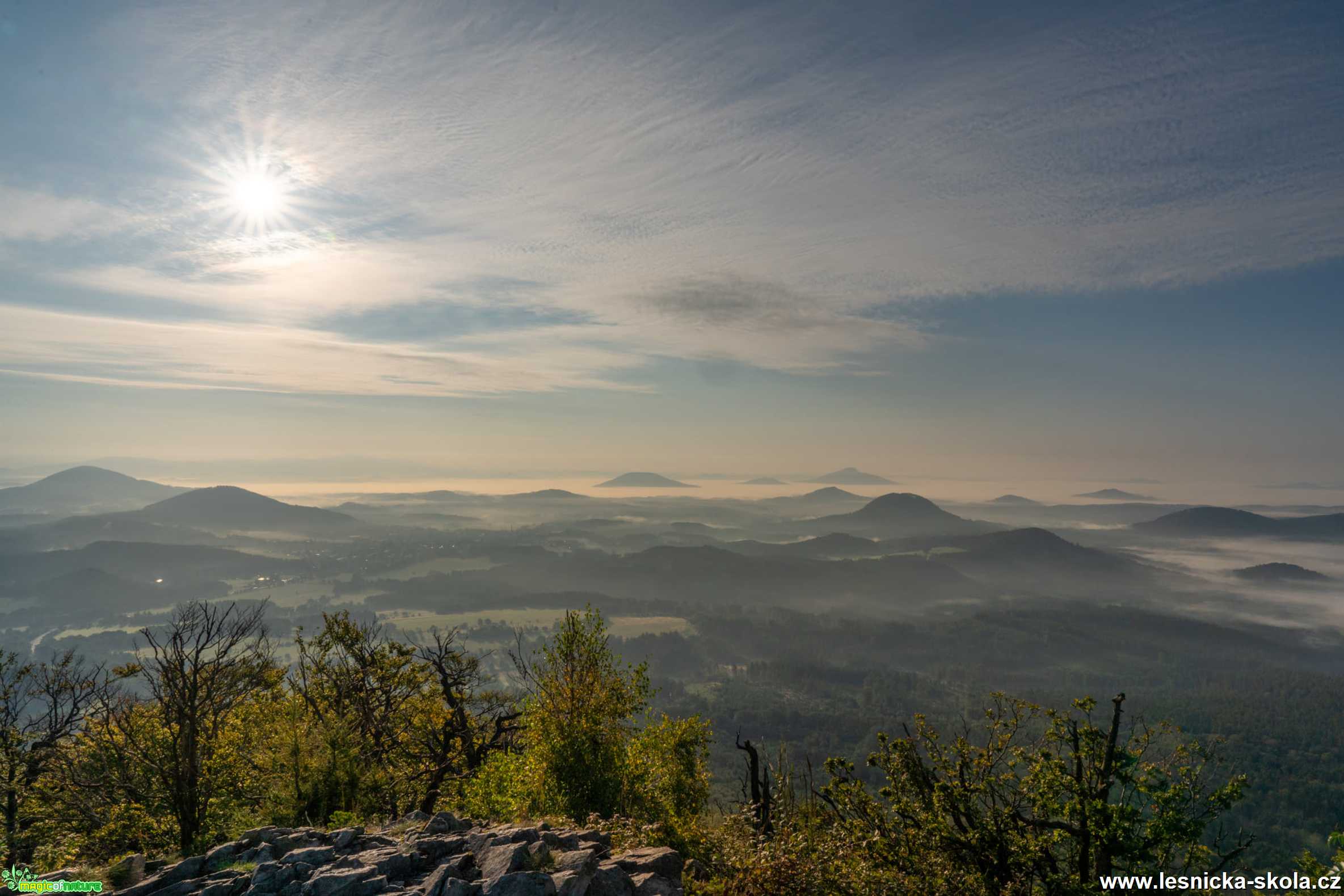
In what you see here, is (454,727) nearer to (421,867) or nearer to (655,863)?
(421,867)

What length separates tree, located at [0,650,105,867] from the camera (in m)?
30.5

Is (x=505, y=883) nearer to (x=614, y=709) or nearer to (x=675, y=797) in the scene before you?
(x=614, y=709)

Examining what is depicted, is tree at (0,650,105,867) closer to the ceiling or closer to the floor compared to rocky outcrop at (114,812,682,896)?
closer to the floor

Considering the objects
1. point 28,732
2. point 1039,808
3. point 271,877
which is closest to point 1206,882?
point 1039,808

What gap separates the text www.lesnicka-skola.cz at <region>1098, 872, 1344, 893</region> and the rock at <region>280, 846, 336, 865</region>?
66.2ft

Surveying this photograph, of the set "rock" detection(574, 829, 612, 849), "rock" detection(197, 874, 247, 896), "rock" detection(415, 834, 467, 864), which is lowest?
"rock" detection(574, 829, 612, 849)

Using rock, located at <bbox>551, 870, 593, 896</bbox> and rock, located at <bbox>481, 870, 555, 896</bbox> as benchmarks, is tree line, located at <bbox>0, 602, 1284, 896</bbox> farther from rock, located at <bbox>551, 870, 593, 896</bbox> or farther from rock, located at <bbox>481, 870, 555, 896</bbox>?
rock, located at <bbox>481, 870, 555, 896</bbox>

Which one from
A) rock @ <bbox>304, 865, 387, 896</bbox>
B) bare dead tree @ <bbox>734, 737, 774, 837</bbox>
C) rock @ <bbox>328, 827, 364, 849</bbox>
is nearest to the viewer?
rock @ <bbox>304, 865, 387, 896</bbox>

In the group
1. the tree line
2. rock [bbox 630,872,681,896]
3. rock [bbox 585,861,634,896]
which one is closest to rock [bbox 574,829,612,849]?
rock [bbox 630,872,681,896]

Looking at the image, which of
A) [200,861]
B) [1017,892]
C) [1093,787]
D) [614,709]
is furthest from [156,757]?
[1093,787]

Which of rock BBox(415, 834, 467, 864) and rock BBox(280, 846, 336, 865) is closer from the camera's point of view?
rock BBox(280, 846, 336, 865)

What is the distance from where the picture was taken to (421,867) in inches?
607

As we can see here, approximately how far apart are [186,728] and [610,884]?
24.6 m

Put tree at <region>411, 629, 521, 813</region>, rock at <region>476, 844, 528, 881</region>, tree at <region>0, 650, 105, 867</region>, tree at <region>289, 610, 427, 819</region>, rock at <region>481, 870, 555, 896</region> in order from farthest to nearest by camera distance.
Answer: tree at <region>411, 629, 521, 813</region>
tree at <region>0, 650, 105, 867</region>
tree at <region>289, 610, 427, 819</region>
rock at <region>476, 844, 528, 881</region>
rock at <region>481, 870, 555, 896</region>
